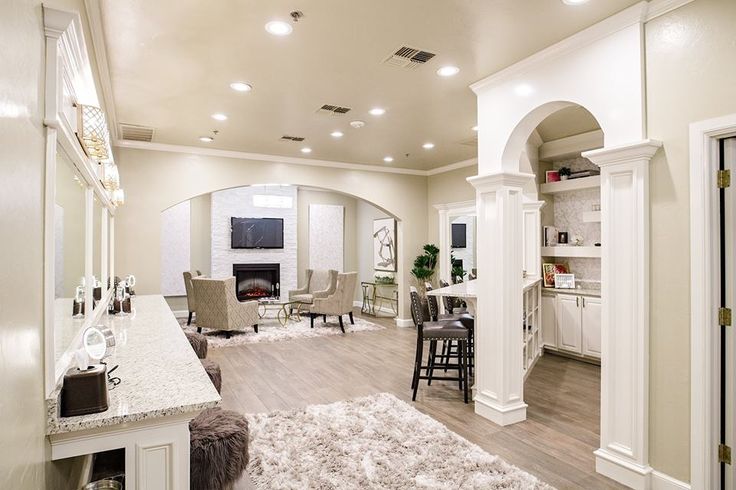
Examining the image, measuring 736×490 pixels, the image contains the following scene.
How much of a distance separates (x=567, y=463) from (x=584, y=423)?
0.81 meters

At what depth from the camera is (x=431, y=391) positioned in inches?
167

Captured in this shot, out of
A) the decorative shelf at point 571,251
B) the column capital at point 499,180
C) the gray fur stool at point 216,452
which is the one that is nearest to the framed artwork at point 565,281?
the decorative shelf at point 571,251

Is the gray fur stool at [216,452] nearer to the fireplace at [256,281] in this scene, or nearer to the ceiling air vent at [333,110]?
the ceiling air vent at [333,110]

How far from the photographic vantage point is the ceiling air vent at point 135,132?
507 centimetres

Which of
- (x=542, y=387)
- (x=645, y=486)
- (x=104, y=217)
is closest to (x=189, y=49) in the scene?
(x=104, y=217)

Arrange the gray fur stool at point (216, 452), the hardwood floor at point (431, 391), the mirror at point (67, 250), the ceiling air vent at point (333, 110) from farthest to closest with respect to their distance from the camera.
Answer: the ceiling air vent at point (333, 110) < the hardwood floor at point (431, 391) < the gray fur stool at point (216, 452) < the mirror at point (67, 250)

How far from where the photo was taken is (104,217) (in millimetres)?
3629

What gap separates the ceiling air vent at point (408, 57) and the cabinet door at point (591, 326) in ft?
11.8

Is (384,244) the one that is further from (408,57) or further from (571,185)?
(408,57)

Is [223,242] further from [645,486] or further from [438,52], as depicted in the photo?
[645,486]

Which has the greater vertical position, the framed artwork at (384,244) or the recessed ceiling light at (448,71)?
the recessed ceiling light at (448,71)

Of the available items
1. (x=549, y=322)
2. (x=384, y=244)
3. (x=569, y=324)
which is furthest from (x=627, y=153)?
(x=384, y=244)

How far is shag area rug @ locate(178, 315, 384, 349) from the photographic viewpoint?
671cm

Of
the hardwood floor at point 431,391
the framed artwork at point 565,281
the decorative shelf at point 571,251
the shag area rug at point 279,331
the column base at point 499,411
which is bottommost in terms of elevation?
the shag area rug at point 279,331
